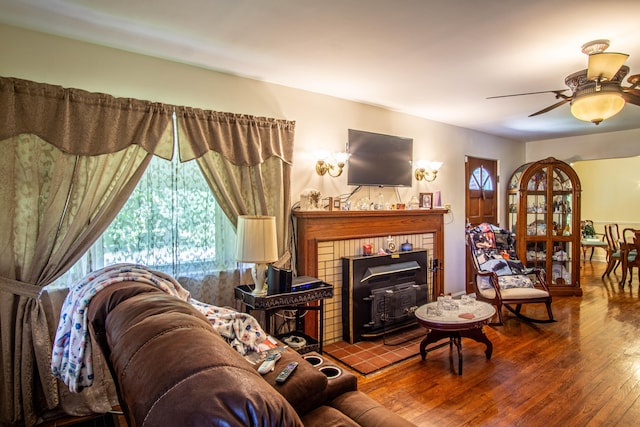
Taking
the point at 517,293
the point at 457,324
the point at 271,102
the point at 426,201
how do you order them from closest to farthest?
1. the point at 457,324
2. the point at 271,102
3. the point at 517,293
4. the point at 426,201

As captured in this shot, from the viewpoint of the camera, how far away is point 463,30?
227 cm

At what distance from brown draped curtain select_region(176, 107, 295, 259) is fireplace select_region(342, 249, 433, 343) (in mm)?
804

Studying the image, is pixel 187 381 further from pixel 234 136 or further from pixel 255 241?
pixel 234 136

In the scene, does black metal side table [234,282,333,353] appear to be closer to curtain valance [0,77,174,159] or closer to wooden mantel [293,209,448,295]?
wooden mantel [293,209,448,295]

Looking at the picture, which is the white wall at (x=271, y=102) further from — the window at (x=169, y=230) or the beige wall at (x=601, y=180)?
the beige wall at (x=601, y=180)

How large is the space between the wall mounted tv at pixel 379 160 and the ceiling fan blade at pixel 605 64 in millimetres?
2042

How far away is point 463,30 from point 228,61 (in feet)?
5.60

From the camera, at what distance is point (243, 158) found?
301 centimetres

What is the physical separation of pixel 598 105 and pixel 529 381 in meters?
2.11

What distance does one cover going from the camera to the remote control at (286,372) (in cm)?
154

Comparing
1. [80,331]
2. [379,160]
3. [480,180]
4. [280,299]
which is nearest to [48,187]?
[80,331]

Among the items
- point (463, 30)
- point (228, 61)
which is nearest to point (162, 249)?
point (228, 61)

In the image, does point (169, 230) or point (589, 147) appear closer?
point (169, 230)

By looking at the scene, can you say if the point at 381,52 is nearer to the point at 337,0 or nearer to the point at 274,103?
the point at 337,0
